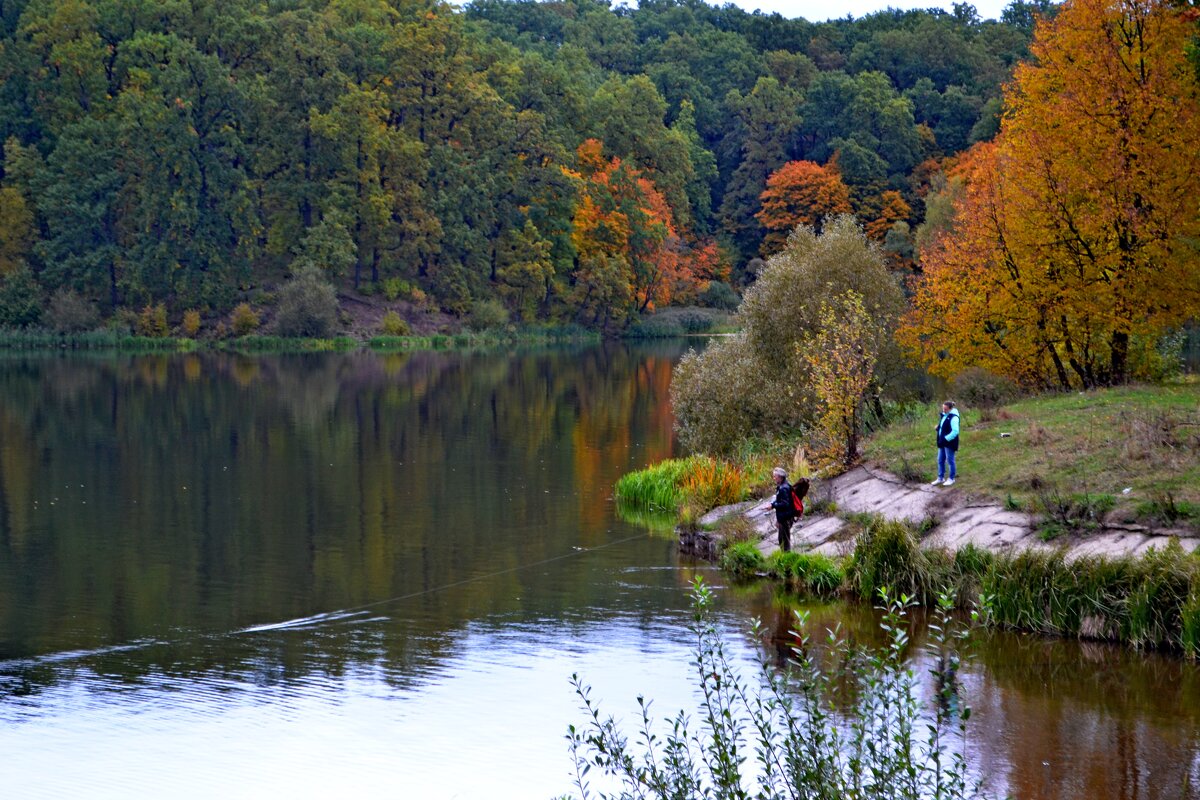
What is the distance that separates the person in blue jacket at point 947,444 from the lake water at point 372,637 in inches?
164

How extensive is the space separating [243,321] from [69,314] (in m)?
9.99

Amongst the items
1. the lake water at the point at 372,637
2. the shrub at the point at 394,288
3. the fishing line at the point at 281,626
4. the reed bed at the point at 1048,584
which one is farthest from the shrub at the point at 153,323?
the reed bed at the point at 1048,584

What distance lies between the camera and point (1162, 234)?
30.3m

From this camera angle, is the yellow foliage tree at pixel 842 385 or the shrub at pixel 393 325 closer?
the yellow foliage tree at pixel 842 385

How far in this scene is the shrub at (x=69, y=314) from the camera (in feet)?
274

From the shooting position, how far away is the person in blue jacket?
2248 cm

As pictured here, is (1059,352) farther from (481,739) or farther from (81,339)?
(81,339)

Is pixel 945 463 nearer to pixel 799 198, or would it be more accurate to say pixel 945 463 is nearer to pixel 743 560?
pixel 743 560

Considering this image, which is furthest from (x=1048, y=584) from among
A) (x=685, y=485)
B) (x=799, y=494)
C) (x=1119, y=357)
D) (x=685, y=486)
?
(x=1119, y=357)

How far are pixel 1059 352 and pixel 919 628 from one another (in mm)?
15644

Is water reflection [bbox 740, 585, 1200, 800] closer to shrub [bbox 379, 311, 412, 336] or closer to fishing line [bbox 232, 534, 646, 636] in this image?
fishing line [bbox 232, 534, 646, 636]

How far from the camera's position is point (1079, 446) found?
22797 millimetres

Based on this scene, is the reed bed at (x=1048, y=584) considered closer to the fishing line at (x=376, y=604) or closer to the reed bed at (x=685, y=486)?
the fishing line at (x=376, y=604)

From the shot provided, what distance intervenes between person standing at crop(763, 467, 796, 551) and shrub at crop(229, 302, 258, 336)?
68.0 m
